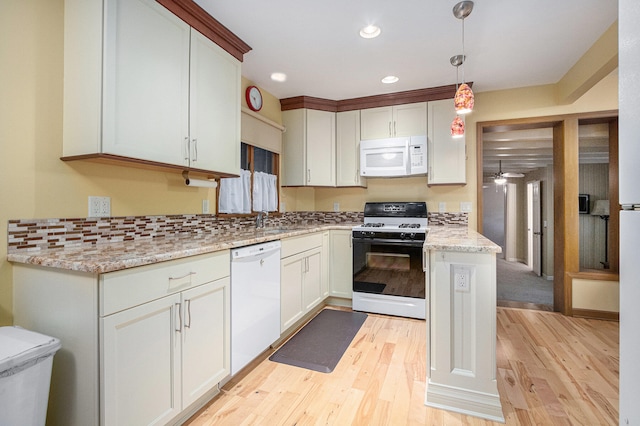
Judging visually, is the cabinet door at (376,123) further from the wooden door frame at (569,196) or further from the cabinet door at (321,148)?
the wooden door frame at (569,196)

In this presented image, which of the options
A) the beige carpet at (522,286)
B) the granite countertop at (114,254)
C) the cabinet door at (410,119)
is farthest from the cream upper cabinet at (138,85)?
the beige carpet at (522,286)

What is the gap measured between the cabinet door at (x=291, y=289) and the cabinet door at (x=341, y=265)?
0.64 meters

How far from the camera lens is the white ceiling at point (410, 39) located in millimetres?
1917

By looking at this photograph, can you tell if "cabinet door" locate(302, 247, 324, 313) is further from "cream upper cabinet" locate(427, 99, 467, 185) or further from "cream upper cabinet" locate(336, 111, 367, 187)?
"cream upper cabinet" locate(427, 99, 467, 185)

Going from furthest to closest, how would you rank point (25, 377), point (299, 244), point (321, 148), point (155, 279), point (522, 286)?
point (522, 286) → point (321, 148) → point (299, 244) → point (155, 279) → point (25, 377)

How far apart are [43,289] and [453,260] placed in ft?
6.55

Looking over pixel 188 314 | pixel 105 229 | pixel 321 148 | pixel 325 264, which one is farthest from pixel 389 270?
pixel 105 229

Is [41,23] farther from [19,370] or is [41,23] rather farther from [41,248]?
[19,370]

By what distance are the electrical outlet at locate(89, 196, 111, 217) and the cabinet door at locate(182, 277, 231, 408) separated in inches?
29.5

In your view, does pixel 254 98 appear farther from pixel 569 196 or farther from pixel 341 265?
pixel 569 196

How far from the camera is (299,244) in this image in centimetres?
265

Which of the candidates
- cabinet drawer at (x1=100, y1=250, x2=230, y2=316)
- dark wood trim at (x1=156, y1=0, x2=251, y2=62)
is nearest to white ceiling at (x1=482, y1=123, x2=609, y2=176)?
dark wood trim at (x1=156, y1=0, x2=251, y2=62)

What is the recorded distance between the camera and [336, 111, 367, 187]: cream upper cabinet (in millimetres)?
3561

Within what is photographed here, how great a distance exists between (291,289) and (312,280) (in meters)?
0.43
